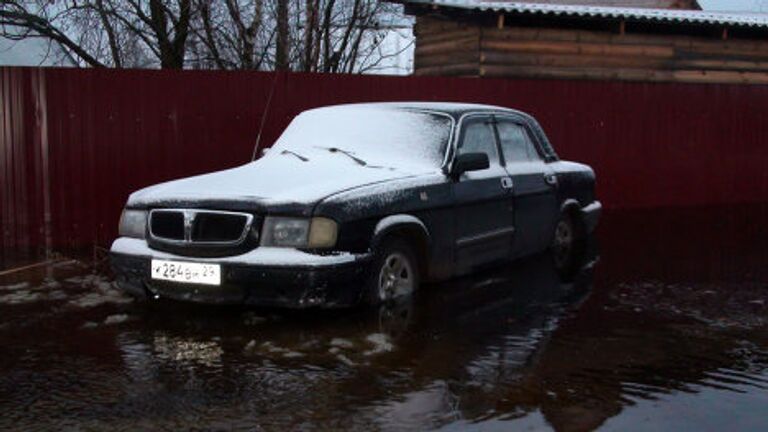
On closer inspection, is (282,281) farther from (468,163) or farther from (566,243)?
(566,243)

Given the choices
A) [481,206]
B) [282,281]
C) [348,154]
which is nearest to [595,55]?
[481,206]

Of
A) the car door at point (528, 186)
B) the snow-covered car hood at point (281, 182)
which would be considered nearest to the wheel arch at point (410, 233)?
the snow-covered car hood at point (281, 182)

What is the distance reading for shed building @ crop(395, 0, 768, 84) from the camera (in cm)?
1323

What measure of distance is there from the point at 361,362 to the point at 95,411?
1428 millimetres

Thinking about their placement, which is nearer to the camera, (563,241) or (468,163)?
(468,163)

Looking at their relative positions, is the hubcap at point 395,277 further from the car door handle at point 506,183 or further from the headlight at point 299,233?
the car door handle at point 506,183

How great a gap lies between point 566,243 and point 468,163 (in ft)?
7.65

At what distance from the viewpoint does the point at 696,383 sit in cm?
443

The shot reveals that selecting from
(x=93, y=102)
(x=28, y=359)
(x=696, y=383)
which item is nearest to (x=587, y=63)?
(x=93, y=102)

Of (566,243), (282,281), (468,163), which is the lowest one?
(566,243)

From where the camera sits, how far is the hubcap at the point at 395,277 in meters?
5.68

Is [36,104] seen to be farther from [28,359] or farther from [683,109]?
[683,109]

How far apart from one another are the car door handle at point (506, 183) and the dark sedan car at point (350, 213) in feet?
0.05

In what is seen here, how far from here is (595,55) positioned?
13672mm
